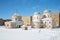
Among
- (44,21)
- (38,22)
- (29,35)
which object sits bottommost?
(29,35)

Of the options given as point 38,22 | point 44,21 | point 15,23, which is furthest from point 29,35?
point 15,23

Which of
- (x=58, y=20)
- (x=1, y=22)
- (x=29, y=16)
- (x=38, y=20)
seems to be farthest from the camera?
(x=1, y=22)

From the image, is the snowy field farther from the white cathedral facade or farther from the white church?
the white cathedral facade

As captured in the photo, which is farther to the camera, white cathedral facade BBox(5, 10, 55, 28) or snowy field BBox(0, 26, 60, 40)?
white cathedral facade BBox(5, 10, 55, 28)

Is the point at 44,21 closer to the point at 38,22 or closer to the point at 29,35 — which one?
the point at 38,22

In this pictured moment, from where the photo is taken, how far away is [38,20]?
53.8 ft

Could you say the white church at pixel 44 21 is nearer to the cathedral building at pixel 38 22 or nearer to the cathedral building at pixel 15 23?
the cathedral building at pixel 38 22

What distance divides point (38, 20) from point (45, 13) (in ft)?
5.82

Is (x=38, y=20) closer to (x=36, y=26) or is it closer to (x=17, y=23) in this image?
(x=36, y=26)

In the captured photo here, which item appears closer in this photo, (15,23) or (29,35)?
(29,35)

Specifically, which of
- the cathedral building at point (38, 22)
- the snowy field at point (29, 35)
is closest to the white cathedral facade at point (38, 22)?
the cathedral building at point (38, 22)

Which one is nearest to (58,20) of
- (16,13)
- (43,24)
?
(43,24)

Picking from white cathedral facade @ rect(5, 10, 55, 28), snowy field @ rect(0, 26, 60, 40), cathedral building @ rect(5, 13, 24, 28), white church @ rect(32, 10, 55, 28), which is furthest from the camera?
cathedral building @ rect(5, 13, 24, 28)

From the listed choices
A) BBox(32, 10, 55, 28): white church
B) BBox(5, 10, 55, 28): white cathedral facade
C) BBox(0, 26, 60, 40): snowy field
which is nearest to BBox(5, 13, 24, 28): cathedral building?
BBox(5, 10, 55, 28): white cathedral facade
